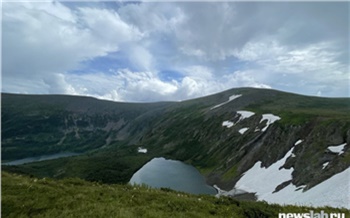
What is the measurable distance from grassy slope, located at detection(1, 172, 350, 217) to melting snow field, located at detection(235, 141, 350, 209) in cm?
1780

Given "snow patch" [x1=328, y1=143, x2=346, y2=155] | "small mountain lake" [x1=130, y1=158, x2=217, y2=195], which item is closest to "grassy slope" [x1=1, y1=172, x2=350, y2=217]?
"snow patch" [x1=328, y1=143, x2=346, y2=155]

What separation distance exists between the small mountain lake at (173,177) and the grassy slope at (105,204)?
2938 inches

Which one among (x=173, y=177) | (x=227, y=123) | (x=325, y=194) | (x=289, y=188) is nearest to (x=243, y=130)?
(x=227, y=123)

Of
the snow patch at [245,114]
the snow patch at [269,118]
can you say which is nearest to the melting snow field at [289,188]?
the snow patch at [269,118]

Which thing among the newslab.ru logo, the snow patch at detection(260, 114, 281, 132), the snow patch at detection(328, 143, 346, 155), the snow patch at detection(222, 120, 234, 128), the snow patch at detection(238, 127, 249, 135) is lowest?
the newslab.ru logo

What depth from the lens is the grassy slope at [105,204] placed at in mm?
19594

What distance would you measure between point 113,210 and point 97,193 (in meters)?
3.73

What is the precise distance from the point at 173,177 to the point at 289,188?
61.4 metres

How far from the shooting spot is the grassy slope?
19.6 metres

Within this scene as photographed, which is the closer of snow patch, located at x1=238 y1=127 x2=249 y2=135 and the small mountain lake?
the small mountain lake

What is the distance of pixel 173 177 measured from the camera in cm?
12544

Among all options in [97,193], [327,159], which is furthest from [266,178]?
[97,193]

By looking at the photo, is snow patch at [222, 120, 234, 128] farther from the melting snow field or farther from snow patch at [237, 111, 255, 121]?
the melting snow field

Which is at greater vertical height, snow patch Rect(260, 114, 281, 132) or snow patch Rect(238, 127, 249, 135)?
snow patch Rect(260, 114, 281, 132)
